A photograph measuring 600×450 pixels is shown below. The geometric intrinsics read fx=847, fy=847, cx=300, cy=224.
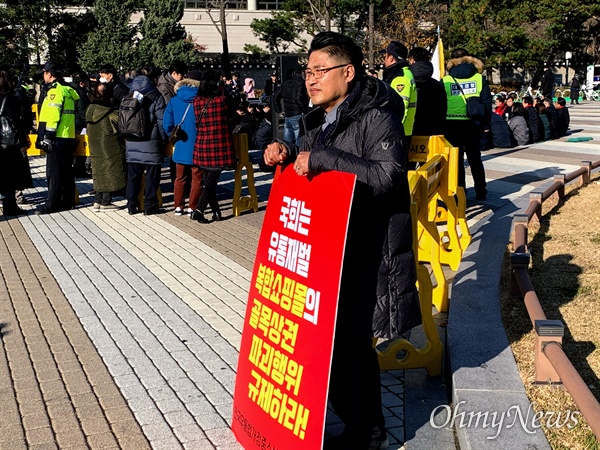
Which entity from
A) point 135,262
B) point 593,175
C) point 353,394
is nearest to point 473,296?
point 353,394

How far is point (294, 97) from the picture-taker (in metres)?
12.0

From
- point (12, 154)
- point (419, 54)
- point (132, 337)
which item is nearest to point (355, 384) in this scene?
point (132, 337)

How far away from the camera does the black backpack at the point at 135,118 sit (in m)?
10.3

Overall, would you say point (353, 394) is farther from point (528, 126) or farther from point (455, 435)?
point (528, 126)

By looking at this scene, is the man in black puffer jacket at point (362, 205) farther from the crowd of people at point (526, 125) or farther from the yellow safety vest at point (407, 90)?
the crowd of people at point (526, 125)

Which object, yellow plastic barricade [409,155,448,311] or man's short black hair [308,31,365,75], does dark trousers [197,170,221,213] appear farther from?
man's short black hair [308,31,365,75]

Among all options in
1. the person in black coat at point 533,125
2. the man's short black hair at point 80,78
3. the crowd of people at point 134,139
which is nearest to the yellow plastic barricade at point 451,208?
the crowd of people at point 134,139

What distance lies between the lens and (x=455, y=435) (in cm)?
417

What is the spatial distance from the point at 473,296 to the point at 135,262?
3656 mm

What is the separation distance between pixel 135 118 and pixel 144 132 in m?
Result: 0.20

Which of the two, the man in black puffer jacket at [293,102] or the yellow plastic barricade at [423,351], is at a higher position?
the man in black puffer jacket at [293,102]

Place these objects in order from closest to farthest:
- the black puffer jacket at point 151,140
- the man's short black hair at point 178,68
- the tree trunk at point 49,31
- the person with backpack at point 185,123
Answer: the person with backpack at point 185,123
the black puffer jacket at point 151,140
the man's short black hair at point 178,68
the tree trunk at point 49,31

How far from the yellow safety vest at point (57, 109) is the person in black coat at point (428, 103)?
449 cm

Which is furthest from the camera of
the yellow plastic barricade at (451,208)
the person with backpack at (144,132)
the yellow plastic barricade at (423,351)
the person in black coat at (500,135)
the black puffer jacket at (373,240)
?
the person in black coat at (500,135)
